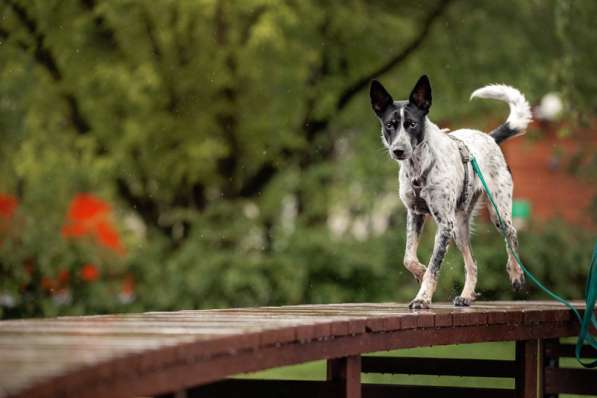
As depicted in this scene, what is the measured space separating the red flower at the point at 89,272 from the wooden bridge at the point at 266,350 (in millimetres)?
7074

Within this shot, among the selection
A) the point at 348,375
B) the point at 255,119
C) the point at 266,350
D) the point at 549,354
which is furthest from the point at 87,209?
the point at 266,350

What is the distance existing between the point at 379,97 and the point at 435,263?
1027 millimetres

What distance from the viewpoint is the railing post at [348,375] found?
5.76 meters

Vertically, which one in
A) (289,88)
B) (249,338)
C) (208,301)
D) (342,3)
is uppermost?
(342,3)

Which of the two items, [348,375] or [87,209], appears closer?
[348,375]

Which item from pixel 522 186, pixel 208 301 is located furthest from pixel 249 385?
pixel 522 186

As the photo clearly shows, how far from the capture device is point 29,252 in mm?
13516

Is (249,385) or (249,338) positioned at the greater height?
(249,338)

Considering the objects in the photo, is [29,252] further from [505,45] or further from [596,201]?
[596,201]

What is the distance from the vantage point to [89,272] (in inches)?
563

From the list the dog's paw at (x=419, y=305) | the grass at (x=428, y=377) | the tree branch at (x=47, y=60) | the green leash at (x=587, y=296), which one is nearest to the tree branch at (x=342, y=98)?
the tree branch at (x=47, y=60)

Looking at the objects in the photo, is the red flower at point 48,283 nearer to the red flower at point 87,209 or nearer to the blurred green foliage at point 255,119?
the blurred green foliage at point 255,119

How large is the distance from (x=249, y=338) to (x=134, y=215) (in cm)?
1487

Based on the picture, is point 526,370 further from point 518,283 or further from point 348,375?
point 348,375
